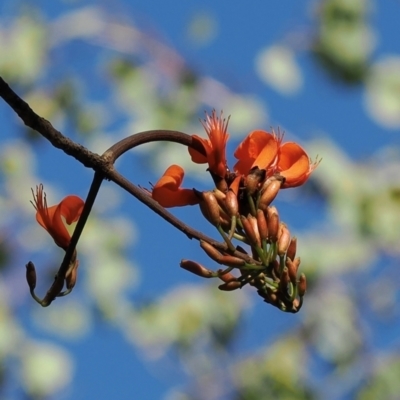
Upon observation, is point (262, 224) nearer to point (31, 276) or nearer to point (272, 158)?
point (272, 158)

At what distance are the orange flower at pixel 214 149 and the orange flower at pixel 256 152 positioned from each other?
0.11 feet

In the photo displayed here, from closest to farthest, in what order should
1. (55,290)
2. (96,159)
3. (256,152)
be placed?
1. (96,159)
2. (55,290)
3. (256,152)

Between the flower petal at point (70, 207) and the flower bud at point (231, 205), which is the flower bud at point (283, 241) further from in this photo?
the flower petal at point (70, 207)

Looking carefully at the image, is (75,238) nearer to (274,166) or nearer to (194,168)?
(274,166)

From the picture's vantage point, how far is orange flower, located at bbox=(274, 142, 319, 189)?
4.58 ft

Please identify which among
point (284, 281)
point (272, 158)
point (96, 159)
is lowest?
point (284, 281)

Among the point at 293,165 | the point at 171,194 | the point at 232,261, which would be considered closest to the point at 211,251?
the point at 232,261

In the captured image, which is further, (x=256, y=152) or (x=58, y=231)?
(x=256, y=152)

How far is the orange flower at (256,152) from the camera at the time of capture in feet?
4.58

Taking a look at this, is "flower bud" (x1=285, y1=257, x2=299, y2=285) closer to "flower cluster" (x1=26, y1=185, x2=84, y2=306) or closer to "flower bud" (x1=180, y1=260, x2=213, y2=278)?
"flower bud" (x1=180, y1=260, x2=213, y2=278)

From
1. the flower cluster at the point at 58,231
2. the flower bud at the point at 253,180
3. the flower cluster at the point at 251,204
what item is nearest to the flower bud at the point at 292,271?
the flower cluster at the point at 251,204

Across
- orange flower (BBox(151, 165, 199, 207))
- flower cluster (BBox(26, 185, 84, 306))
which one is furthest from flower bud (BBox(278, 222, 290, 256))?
flower cluster (BBox(26, 185, 84, 306))

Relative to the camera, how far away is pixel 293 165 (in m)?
1.41

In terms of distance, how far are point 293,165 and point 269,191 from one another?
10cm
